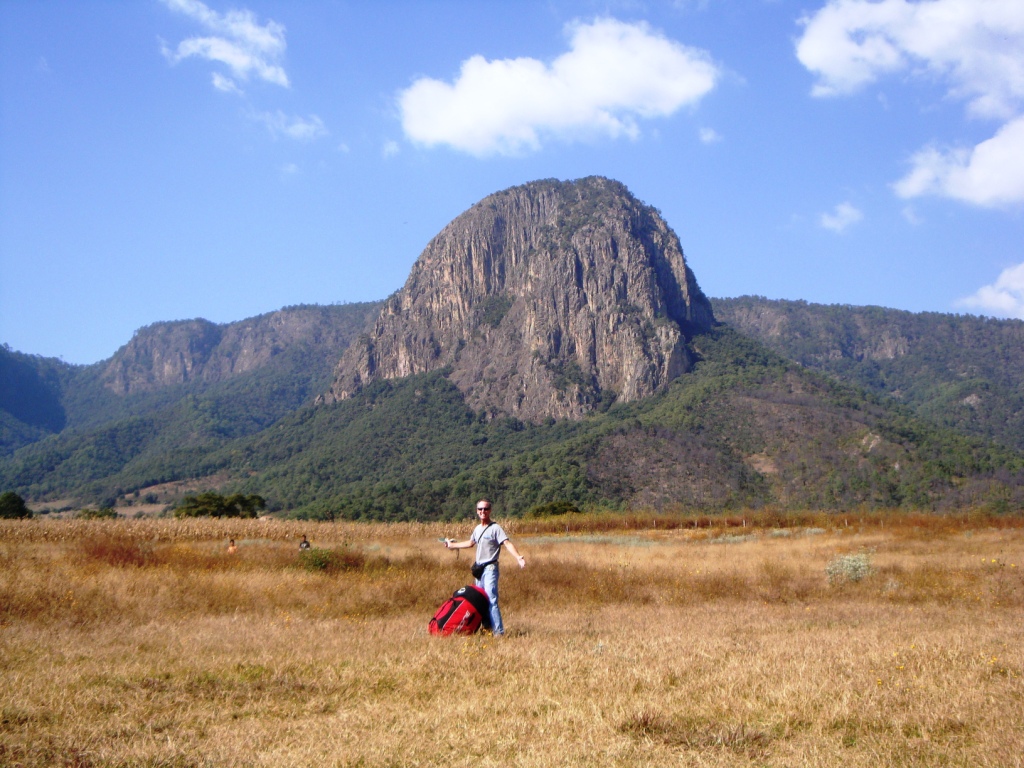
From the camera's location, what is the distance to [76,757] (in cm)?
480

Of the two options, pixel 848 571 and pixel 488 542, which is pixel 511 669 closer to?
pixel 488 542

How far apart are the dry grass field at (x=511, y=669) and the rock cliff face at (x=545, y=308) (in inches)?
4334

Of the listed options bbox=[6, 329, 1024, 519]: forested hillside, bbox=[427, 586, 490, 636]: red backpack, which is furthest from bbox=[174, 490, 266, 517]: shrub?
bbox=[427, 586, 490, 636]: red backpack

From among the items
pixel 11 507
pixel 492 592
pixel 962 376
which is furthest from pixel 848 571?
pixel 962 376

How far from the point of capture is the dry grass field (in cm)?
512

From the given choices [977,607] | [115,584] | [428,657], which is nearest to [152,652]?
[428,657]

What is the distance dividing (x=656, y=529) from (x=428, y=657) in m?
39.2

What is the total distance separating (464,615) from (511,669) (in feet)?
6.24

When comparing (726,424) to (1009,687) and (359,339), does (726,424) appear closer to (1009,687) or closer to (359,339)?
(1009,687)

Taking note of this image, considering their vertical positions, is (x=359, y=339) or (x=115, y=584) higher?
(x=359, y=339)

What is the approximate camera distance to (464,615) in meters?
9.16

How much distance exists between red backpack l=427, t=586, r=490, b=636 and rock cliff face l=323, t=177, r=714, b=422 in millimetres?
114497

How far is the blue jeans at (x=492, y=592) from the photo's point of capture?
30.3 ft

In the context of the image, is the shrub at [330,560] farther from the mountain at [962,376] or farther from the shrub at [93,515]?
the mountain at [962,376]
